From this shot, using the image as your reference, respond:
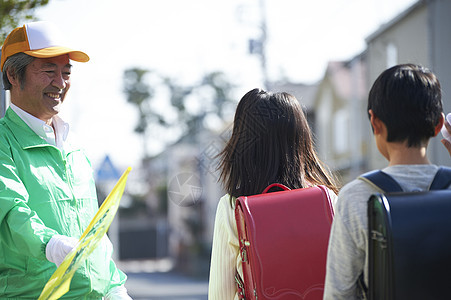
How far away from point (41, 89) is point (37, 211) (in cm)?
54

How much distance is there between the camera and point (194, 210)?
4409 cm

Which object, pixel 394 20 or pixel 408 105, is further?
pixel 394 20

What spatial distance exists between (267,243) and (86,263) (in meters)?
0.78

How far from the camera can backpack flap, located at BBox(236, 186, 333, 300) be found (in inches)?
88.7

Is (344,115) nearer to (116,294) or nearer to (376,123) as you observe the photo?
(116,294)

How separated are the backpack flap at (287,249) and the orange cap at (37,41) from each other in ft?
3.50

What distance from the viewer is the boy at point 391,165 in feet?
6.15

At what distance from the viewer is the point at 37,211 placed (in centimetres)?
248

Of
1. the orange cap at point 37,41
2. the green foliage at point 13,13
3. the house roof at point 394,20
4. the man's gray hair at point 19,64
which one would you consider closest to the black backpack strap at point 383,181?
the orange cap at point 37,41

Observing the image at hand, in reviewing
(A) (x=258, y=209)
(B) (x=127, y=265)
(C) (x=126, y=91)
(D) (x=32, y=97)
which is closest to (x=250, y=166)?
(A) (x=258, y=209)

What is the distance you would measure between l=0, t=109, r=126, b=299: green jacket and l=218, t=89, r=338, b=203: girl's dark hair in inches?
25.0

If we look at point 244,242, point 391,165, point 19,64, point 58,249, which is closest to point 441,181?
point 391,165

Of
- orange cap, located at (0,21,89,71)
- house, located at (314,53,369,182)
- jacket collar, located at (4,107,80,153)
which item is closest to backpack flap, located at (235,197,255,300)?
jacket collar, located at (4,107,80,153)

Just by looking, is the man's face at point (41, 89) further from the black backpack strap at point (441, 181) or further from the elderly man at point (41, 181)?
the black backpack strap at point (441, 181)
